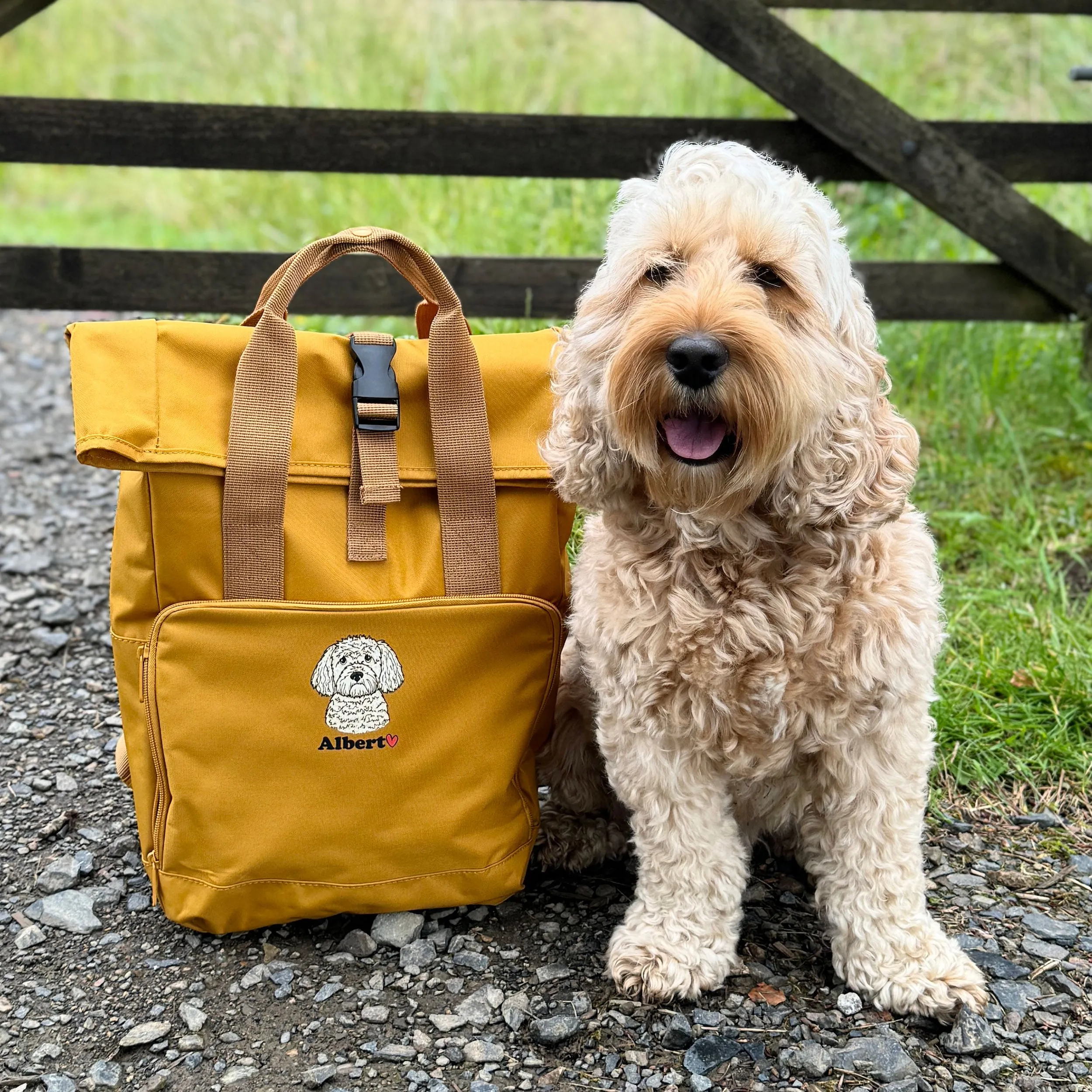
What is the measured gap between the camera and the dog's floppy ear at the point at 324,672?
8.28 feet

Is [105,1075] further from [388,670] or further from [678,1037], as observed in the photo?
[678,1037]

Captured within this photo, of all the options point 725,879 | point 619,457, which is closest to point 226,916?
point 725,879

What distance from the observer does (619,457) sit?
233cm

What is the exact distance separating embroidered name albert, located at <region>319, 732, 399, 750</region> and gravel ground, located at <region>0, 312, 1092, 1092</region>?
0.45 m

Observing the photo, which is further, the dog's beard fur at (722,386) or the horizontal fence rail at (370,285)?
the horizontal fence rail at (370,285)

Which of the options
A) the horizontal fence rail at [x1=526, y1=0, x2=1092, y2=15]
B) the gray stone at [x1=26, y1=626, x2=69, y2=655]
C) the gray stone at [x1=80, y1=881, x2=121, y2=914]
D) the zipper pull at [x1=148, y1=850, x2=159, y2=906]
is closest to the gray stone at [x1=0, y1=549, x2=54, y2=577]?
the gray stone at [x1=26, y1=626, x2=69, y2=655]

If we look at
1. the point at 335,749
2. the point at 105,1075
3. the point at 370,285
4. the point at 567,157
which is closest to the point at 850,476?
the point at 335,749

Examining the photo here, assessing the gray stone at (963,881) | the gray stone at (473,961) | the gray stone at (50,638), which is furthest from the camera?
the gray stone at (50,638)

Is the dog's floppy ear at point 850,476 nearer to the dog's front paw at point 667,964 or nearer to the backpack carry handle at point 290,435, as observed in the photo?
the backpack carry handle at point 290,435

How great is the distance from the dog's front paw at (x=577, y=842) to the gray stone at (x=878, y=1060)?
78 centimetres

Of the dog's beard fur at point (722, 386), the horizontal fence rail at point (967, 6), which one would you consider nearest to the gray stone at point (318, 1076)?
the dog's beard fur at point (722, 386)

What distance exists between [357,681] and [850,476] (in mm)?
1103

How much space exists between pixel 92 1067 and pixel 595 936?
3.55 ft

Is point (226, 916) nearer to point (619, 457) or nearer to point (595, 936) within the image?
point (595, 936)
